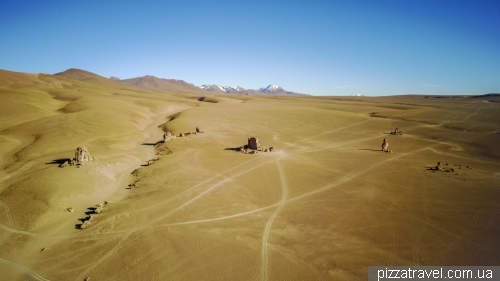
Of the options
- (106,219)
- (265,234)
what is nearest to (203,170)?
(106,219)

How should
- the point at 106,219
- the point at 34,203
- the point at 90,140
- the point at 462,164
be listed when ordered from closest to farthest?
the point at 106,219 < the point at 34,203 < the point at 462,164 < the point at 90,140

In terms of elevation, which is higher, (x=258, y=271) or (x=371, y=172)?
(x=371, y=172)

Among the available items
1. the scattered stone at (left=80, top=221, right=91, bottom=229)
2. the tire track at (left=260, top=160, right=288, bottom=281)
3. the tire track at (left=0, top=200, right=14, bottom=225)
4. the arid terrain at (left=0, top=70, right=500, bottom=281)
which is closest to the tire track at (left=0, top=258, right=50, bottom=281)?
the arid terrain at (left=0, top=70, right=500, bottom=281)

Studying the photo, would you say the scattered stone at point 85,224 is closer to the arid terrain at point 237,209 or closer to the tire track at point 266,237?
the arid terrain at point 237,209

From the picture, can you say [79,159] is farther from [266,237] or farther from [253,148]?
[266,237]

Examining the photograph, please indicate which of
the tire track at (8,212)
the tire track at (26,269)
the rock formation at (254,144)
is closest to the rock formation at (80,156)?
the tire track at (8,212)

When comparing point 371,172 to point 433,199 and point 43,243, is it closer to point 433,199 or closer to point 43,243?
point 433,199

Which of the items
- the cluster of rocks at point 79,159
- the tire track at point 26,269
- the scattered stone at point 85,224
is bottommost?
the tire track at point 26,269

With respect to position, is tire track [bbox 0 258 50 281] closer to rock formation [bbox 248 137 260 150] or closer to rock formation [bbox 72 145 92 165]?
rock formation [bbox 72 145 92 165]

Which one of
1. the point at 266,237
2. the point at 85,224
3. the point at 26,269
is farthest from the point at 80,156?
the point at 266,237
